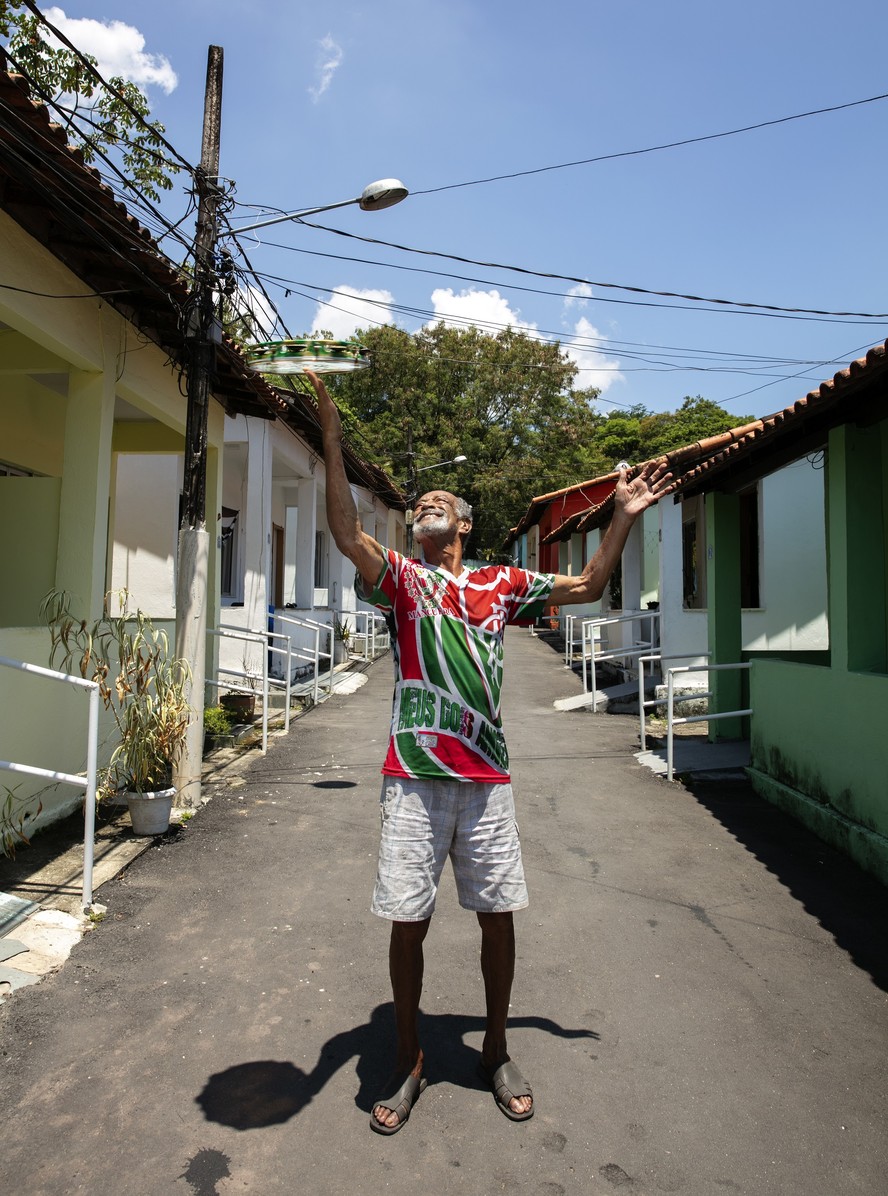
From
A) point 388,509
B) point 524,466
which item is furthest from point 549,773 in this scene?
point 524,466

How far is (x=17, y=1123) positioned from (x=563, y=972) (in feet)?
6.87

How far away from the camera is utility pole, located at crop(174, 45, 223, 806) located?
6.47 metres

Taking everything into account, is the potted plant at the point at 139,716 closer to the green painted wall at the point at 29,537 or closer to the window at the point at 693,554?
the green painted wall at the point at 29,537

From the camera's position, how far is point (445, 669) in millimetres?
2766

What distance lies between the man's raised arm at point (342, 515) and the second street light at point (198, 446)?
388cm

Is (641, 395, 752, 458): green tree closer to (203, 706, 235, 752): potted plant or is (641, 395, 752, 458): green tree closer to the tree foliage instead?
the tree foliage

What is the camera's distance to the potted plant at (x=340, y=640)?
17.5m

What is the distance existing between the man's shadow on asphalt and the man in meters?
0.14

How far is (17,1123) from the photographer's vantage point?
260 cm

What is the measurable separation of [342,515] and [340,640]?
15.5 meters

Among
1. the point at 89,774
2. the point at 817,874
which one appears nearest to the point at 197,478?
the point at 89,774

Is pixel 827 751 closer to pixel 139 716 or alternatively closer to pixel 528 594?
pixel 528 594

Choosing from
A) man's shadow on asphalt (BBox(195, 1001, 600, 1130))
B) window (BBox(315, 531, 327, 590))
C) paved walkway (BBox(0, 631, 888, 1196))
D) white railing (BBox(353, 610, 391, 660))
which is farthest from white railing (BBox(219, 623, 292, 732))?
window (BBox(315, 531, 327, 590))

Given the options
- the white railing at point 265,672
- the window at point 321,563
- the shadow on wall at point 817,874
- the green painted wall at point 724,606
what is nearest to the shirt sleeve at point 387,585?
the shadow on wall at point 817,874
